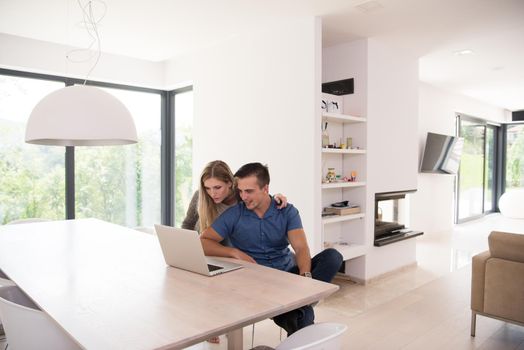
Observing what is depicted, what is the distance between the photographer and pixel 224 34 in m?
4.12

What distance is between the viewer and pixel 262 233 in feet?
7.24

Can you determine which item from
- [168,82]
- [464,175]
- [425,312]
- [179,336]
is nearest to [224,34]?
[168,82]

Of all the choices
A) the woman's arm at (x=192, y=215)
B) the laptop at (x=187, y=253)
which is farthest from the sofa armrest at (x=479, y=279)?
the woman's arm at (x=192, y=215)

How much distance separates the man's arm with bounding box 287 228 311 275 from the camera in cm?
215

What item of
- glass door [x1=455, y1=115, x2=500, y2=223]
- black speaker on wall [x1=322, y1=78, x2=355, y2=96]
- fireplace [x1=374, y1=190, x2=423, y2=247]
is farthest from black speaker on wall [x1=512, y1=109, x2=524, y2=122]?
black speaker on wall [x1=322, y1=78, x2=355, y2=96]

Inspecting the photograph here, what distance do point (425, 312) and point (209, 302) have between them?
251 cm

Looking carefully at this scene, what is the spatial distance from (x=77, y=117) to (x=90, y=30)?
2453 millimetres

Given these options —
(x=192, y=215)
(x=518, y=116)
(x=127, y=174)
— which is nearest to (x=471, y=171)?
(x=518, y=116)

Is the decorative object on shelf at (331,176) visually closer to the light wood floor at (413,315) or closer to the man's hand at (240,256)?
the light wood floor at (413,315)

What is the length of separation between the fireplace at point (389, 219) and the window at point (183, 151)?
7.72 ft

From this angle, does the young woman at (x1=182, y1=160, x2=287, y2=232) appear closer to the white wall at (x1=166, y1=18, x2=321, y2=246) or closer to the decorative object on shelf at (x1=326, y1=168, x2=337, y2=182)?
the white wall at (x1=166, y1=18, x2=321, y2=246)

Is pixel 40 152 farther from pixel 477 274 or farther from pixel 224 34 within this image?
pixel 477 274

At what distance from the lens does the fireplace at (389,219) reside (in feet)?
14.4

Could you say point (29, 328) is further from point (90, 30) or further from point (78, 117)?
point (90, 30)
